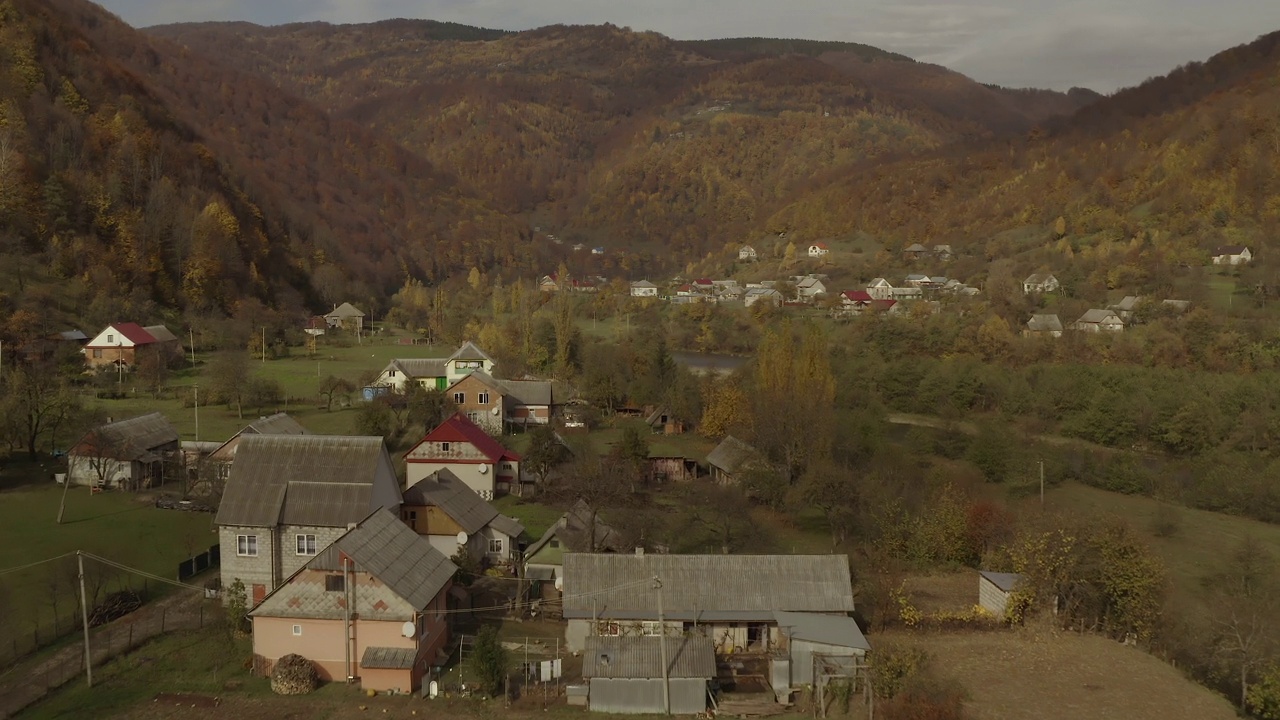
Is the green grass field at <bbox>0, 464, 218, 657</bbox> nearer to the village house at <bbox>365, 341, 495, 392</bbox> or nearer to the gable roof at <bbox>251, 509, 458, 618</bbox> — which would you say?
the gable roof at <bbox>251, 509, 458, 618</bbox>

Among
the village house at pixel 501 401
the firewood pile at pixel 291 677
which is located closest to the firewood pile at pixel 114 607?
the firewood pile at pixel 291 677

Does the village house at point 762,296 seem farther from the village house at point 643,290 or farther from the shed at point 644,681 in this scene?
the shed at point 644,681

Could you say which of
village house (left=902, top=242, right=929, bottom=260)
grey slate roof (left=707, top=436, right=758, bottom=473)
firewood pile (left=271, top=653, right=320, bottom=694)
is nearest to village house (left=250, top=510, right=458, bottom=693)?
firewood pile (left=271, top=653, right=320, bottom=694)

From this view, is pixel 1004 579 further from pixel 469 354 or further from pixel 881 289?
pixel 881 289

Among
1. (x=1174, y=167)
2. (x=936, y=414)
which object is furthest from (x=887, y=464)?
(x=1174, y=167)

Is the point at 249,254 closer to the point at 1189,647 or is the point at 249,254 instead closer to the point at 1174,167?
the point at 1189,647
